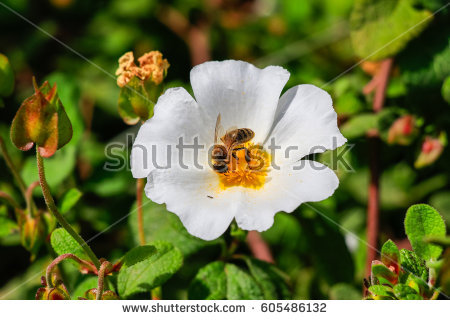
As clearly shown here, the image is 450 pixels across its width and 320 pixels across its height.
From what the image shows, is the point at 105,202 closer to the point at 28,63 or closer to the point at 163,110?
the point at 163,110

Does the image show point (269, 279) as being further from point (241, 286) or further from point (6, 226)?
point (6, 226)

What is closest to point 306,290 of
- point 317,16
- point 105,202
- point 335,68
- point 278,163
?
point 278,163

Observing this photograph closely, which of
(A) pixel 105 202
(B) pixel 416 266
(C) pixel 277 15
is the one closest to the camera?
(B) pixel 416 266

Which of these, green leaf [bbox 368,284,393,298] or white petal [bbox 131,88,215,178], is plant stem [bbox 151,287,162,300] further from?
green leaf [bbox 368,284,393,298]

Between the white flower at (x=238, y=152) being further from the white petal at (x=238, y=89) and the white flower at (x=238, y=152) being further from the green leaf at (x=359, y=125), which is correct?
the green leaf at (x=359, y=125)

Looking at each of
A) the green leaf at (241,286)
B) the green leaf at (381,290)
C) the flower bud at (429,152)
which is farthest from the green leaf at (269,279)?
the flower bud at (429,152)

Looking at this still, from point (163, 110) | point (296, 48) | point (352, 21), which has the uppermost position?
point (296, 48)
